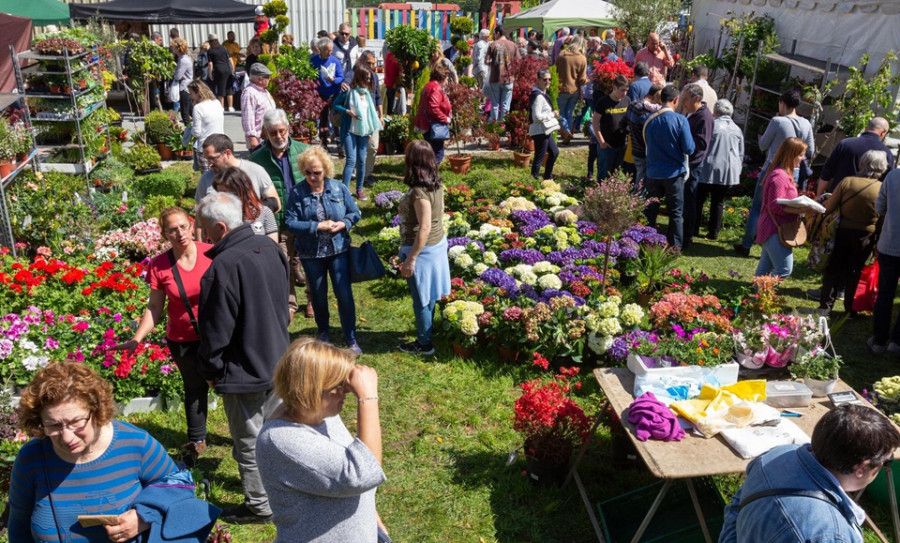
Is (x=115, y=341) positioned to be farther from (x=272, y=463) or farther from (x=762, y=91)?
(x=762, y=91)

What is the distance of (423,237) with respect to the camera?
5309 millimetres

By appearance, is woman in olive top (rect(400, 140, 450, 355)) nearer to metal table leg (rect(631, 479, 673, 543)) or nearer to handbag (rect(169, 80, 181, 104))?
metal table leg (rect(631, 479, 673, 543))

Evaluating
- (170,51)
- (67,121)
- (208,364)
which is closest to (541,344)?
(208,364)

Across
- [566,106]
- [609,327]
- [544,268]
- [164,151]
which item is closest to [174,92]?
[164,151]

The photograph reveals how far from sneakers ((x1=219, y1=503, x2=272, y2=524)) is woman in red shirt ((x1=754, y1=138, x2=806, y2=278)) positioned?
490 centimetres

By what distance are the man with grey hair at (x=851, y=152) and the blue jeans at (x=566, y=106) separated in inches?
218

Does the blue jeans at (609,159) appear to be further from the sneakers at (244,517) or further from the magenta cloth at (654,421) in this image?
the sneakers at (244,517)

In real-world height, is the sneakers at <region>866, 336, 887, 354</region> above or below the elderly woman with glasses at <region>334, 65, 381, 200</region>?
below

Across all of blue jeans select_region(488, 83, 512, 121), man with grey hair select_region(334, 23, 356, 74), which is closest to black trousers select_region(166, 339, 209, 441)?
man with grey hair select_region(334, 23, 356, 74)

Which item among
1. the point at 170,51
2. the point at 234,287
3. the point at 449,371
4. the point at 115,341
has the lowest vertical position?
the point at 449,371

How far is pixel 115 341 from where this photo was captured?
17.2 feet

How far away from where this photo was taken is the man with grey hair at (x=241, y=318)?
3537 mm

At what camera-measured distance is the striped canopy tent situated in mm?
18016

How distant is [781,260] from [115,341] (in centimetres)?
564
